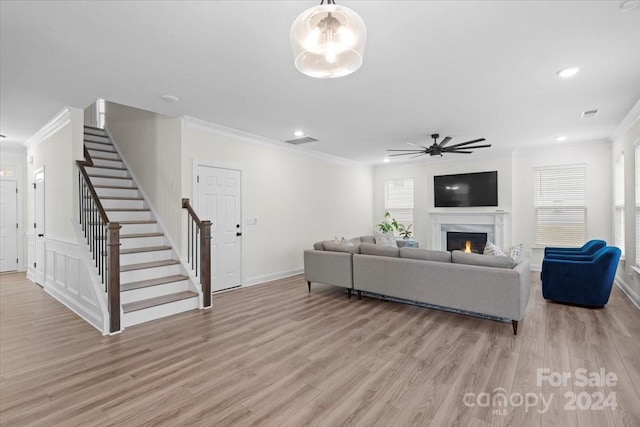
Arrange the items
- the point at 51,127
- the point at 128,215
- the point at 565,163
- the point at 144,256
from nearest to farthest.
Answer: the point at 144,256 → the point at 51,127 → the point at 128,215 → the point at 565,163

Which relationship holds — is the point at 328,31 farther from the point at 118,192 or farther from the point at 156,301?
the point at 118,192

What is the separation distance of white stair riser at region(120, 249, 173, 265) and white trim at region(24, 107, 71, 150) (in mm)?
2006

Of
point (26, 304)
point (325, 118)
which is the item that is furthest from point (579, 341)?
point (26, 304)

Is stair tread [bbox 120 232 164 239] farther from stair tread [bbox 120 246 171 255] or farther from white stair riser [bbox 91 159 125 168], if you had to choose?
white stair riser [bbox 91 159 125 168]

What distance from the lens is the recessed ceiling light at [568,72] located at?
10.3ft

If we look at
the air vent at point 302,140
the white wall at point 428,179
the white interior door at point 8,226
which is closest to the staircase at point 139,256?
the white interior door at point 8,226

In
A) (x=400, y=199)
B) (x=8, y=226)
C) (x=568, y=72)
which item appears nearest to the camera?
(x=568, y=72)

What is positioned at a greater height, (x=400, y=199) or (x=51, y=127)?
(x=51, y=127)

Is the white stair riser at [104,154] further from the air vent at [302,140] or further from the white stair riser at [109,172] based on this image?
the air vent at [302,140]

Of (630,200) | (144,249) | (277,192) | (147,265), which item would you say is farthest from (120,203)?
(630,200)

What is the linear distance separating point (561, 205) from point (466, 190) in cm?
187

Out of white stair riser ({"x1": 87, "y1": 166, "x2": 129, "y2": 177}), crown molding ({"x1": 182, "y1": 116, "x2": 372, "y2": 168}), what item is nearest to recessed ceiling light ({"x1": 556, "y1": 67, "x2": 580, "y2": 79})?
crown molding ({"x1": 182, "y1": 116, "x2": 372, "y2": 168})

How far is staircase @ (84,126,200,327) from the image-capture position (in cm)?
399

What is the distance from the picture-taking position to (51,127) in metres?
4.89
